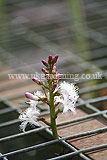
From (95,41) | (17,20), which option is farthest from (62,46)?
(17,20)

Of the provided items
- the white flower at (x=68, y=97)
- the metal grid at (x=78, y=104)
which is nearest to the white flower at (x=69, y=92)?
the white flower at (x=68, y=97)

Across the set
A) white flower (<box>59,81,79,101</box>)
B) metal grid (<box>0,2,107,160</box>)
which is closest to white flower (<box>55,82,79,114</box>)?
white flower (<box>59,81,79,101</box>)

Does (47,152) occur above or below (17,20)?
below

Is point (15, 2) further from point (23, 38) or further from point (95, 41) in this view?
point (95, 41)

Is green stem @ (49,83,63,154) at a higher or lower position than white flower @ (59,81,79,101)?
lower

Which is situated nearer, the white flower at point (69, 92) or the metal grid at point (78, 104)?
the white flower at point (69, 92)

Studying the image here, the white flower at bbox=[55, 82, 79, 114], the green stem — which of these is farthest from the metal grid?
the white flower at bbox=[55, 82, 79, 114]

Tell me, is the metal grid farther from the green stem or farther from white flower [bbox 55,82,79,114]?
white flower [bbox 55,82,79,114]

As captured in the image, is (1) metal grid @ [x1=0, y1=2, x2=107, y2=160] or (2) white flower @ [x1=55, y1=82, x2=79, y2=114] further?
(1) metal grid @ [x1=0, y1=2, x2=107, y2=160]

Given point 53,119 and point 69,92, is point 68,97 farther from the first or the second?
point 53,119

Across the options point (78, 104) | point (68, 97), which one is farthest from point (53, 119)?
point (78, 104)

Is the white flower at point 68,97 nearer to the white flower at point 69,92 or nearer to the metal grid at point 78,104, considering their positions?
the white flower at point 69,92
